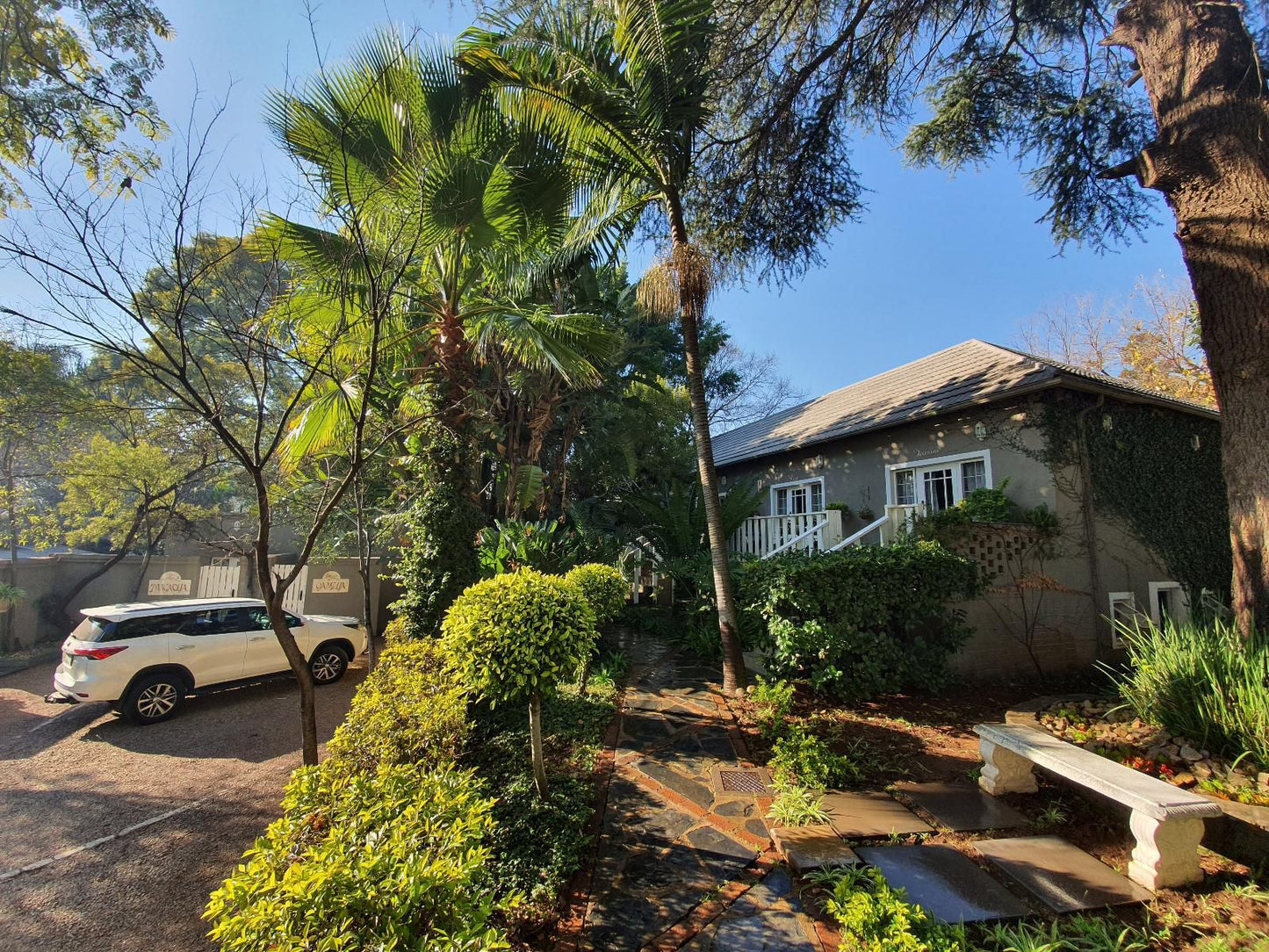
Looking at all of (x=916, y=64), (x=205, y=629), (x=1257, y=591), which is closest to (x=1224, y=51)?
(x=916, y=64)

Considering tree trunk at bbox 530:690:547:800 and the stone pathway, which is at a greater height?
tree trunk at bbox 530:690:547:800

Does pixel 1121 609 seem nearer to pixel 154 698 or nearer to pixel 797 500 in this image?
pixel 797 500

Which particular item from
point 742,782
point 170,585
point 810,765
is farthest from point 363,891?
point 170,585

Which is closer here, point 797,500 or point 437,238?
point 437,238

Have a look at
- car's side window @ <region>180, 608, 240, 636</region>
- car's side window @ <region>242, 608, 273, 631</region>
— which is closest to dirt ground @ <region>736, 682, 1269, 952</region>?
car's side window @ <region>242, 608, 273, 631</region>

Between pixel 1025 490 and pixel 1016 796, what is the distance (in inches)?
201

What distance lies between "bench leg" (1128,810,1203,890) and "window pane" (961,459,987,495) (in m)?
5.78

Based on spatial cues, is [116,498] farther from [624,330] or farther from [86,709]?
[624,330]

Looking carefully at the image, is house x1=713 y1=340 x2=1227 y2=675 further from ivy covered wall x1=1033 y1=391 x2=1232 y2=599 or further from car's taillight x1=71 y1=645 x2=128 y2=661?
car's taillight x1=71 y1=645 x2=128 y2=661

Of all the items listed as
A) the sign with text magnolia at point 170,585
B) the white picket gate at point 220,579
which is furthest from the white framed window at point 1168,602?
the sign with text magnolia at point 170,585

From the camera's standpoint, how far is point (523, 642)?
345 cm

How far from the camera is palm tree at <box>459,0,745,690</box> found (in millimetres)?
5371

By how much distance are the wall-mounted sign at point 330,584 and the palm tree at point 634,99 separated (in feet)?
28.1

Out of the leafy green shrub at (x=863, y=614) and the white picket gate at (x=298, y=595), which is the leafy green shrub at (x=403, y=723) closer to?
the leafy green shrub at (x=863, y=614)
